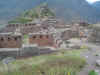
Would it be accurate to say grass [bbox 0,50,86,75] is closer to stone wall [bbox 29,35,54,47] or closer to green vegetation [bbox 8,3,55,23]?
stone wall [bbox 29,35,54,47]

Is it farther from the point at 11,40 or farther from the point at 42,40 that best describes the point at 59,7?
the point at 11,40

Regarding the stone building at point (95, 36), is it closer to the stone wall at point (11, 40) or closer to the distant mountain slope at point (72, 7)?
the stone wall at point (11, 40)

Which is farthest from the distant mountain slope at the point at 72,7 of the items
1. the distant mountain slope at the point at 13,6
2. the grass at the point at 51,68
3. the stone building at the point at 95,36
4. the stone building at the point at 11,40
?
the grass at the point at 51,68

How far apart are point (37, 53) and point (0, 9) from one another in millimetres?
52282

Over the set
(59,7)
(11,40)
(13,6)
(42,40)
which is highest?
(13,6)

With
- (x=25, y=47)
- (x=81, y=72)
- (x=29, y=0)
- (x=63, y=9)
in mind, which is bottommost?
(x=81, y=72)

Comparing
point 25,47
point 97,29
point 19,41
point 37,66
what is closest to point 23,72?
point 37,66

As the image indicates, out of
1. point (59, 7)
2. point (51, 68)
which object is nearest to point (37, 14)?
point (59, 7)

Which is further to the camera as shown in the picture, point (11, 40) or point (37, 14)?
point (37, 14)

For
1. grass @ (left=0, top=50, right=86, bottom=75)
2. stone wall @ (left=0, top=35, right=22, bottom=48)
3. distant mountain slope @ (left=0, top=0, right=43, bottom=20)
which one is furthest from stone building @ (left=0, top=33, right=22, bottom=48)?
distant mountain slope @ (left=0, top=0, right=43, bottom=20)

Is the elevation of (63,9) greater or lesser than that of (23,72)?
greater

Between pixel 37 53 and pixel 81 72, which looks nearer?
pixel 81 72

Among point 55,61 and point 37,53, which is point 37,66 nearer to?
point 55,61

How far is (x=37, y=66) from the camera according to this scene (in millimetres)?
4945
